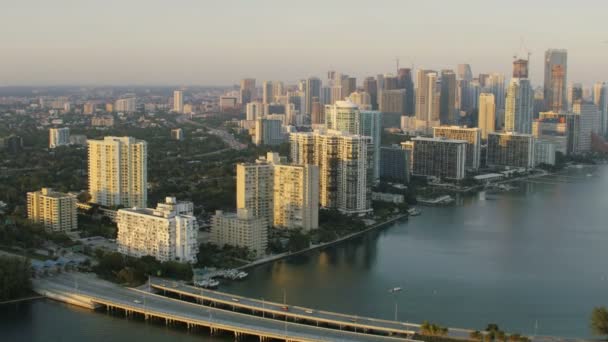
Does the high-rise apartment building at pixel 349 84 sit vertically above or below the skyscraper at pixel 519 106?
above

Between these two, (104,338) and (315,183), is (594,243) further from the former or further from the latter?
(104,338)

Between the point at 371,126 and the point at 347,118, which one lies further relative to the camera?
the point at 371,126

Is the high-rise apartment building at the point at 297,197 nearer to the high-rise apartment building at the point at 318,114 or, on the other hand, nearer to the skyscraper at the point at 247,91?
the high-rise apartment building at the point at 318,114

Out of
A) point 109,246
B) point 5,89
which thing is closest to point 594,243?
point 109,246

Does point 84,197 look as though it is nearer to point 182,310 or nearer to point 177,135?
point 182,310

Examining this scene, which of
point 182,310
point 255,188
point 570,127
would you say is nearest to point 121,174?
point 255,188

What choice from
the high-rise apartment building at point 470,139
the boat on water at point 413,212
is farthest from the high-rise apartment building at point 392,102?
the boat on water at point 413,212
